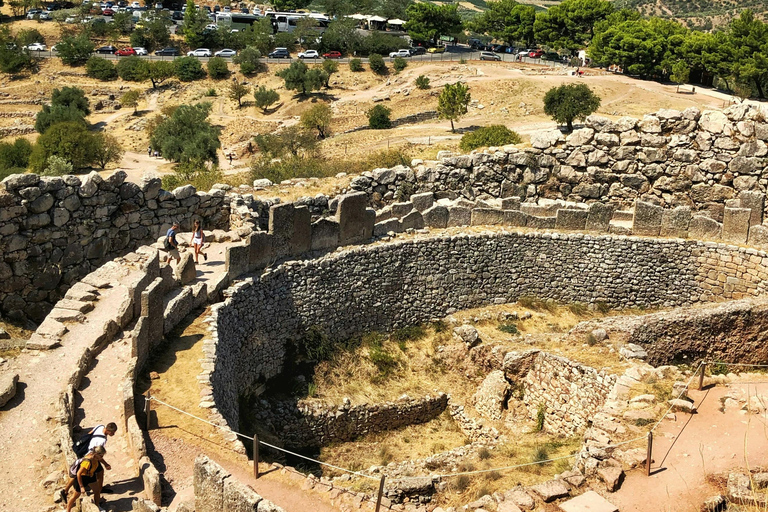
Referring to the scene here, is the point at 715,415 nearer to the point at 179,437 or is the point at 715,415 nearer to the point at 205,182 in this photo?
the point at 179,437

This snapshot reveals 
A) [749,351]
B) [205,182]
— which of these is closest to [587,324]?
[749,351]

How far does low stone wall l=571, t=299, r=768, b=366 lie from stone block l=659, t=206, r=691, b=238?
13.0ft

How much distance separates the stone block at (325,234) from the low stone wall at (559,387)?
5.44 m

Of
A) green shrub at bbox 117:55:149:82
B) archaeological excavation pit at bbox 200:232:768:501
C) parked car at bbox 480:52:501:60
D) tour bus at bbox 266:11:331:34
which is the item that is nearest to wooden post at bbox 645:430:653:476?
archaeological excavation pit at bbox 200:232:768:501

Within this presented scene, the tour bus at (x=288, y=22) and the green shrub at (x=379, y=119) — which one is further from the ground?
the tour bus at (x=288, y=22)

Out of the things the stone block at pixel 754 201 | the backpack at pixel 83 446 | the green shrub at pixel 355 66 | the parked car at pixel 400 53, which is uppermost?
the parked car at pixel 400 53

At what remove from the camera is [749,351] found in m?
19.7

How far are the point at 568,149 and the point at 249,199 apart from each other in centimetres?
1057

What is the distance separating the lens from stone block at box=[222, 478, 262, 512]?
1016 centimetres

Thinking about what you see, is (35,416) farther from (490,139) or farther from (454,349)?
(490,139)

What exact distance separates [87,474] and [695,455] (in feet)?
31.9

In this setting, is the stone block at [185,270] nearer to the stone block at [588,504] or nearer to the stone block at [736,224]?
the stone block at [588,504]

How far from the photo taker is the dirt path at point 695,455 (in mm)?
12289

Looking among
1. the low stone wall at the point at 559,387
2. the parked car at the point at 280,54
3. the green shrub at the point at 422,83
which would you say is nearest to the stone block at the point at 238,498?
the low stone wall at the point at 559,387
